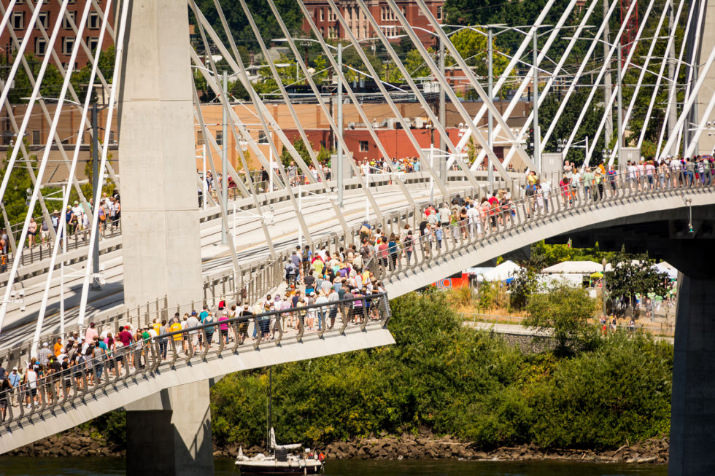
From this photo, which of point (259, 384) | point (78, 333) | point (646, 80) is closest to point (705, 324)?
point (259, 384)

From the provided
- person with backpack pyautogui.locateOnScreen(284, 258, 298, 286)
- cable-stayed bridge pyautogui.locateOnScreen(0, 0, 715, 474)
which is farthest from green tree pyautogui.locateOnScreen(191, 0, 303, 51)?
person with backpack pyautogui.locateOnScreen(284, 258, 298, 286)

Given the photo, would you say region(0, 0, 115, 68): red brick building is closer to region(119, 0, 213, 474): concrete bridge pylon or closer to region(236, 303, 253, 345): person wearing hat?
region(119, 0, 213, 474): concrete bridge pylon

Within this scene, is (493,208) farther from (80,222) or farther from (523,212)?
(80,222)

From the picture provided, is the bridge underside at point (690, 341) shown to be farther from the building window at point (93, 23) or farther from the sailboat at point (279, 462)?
the building window at point (93, 23)

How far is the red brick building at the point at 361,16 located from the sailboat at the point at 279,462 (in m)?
119

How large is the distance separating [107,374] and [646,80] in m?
67.7

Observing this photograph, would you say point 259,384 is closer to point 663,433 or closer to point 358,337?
point 663,433

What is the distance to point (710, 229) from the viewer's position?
5609 cm

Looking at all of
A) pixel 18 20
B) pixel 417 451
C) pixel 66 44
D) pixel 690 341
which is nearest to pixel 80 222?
pixel 417 451

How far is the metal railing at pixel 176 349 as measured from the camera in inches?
1225

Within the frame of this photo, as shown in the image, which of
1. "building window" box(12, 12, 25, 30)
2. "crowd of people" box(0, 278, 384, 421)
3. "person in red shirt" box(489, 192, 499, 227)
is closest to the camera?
"crowd of people" box(0, 278, 384, 421)

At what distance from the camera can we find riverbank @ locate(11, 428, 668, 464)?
2574 inches

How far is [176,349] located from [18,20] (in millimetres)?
83505

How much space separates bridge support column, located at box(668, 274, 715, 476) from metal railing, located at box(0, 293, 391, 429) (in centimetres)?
2618
